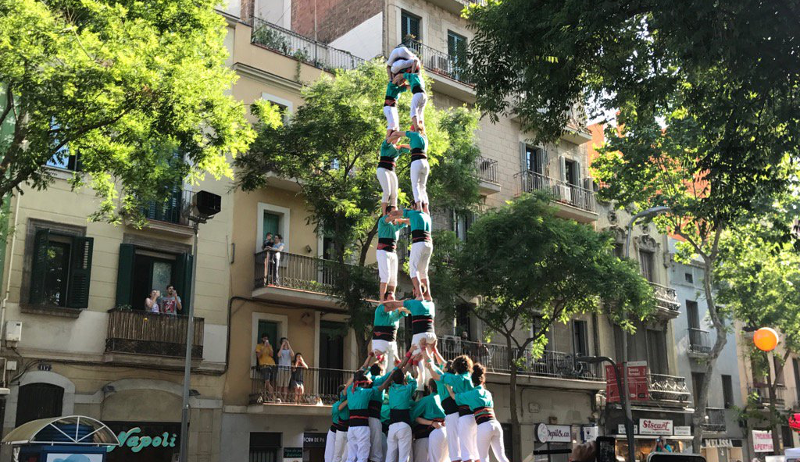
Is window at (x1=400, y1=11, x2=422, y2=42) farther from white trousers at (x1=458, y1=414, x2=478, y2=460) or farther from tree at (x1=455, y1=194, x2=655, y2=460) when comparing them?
white trousers at (x1=458, y1=414, x2=478, y2=460)

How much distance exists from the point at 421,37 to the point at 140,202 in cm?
1595

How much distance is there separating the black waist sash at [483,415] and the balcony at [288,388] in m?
12.6

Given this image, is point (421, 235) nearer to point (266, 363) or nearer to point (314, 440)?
point (266, 363)

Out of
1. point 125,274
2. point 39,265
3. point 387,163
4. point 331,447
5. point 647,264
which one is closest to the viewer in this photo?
point 331,447

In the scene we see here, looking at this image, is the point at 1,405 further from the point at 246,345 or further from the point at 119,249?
the point at 246,345

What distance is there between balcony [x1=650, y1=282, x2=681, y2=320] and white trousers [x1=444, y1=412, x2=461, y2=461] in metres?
26.9

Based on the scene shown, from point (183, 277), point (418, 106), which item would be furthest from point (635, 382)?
point (418, 106)

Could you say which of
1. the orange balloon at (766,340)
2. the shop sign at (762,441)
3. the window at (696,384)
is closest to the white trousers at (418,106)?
the orange balloon at (766,340)

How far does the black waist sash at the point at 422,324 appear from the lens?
12.7m

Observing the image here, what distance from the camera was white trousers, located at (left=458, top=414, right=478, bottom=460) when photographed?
449 inches

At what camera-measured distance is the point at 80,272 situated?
2081 cm

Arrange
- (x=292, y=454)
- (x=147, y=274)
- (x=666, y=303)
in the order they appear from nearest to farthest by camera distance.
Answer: (x=147, y=274) → (x=292, y=454) → (x=666, y=303)

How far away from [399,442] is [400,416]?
356 millimetres

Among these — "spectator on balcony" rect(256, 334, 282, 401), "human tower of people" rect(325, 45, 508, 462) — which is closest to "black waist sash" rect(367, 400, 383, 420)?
"human tower of people" rect(325, 45, 508, 462)
